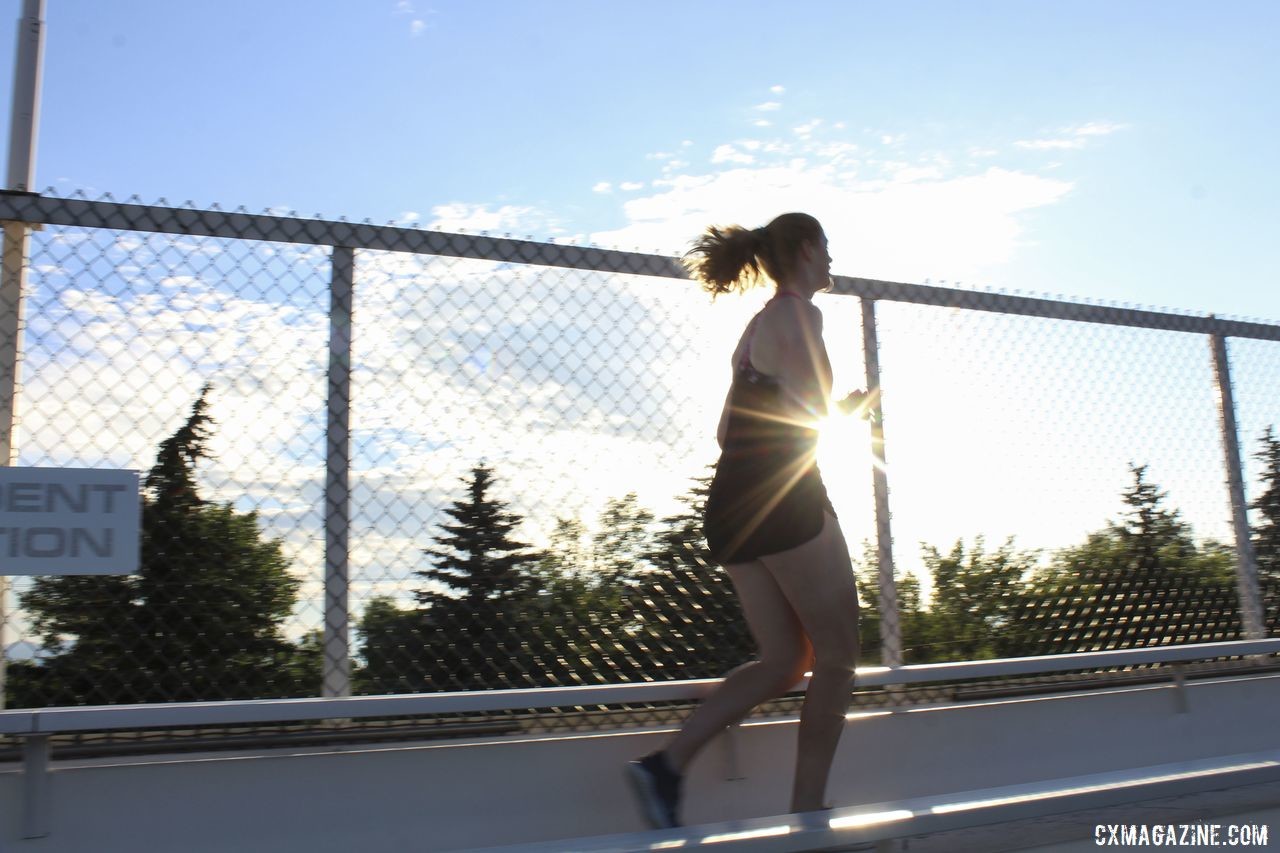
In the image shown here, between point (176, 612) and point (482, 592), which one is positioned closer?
point (176, 612)

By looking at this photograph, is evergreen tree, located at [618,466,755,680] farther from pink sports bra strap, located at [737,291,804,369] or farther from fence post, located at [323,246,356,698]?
fence post, located at [323,246,356,698]

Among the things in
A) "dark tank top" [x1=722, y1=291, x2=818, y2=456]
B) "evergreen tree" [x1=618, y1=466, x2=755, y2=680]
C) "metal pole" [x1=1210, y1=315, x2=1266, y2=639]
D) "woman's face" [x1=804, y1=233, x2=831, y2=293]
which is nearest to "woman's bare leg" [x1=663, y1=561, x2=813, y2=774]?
"dark tank top" [x1=722, y1=291, x2=818, y2=456]

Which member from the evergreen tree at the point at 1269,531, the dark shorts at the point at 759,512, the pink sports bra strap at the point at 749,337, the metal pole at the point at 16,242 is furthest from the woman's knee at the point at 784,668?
the evergreen tree at the point at 1269,531

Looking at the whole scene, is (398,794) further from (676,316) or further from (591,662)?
(676,316)

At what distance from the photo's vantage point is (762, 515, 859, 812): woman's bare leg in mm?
2697

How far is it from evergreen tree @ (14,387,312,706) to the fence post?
92mm

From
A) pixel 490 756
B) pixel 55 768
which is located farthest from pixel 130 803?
pixel 490 756

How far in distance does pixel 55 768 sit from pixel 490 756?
3.27 feet

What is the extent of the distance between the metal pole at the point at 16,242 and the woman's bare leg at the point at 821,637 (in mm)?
1773

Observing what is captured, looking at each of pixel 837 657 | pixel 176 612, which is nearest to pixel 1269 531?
pixel 837 657

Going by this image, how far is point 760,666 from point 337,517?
112 centimetres

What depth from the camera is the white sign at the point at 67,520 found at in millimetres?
2576

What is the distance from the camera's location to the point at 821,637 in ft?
8.85

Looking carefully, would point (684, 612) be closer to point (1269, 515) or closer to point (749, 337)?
point (749, 337)
